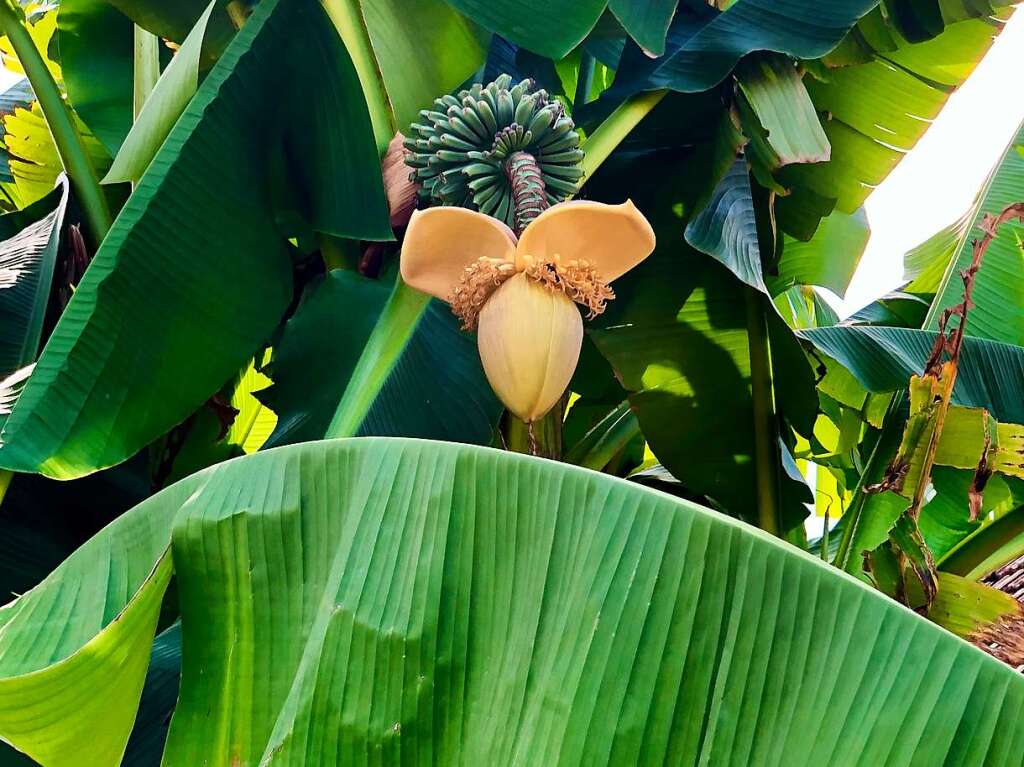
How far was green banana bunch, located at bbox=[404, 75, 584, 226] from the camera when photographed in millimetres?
952

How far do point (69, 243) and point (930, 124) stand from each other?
130 cm

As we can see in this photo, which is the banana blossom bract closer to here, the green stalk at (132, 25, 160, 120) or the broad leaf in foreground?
the broad leaf in foreground

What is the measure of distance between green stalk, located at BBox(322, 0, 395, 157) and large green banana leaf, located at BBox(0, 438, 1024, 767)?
60 cm

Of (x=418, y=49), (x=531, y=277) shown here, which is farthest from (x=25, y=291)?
(x=531, y=277)

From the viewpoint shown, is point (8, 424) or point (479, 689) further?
point (8, 424)

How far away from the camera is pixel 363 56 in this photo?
114 cm

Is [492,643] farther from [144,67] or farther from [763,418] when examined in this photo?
[144,67]

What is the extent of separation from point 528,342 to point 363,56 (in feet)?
1.83

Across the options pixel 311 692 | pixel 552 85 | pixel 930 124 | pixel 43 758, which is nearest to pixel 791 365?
pixel 930 124

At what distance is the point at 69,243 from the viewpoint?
133 cm

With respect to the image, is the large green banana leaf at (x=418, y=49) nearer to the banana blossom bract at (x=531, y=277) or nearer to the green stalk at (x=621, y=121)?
the green stalk at (x=621, y=121)

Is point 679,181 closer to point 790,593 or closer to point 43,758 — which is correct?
point 790,593

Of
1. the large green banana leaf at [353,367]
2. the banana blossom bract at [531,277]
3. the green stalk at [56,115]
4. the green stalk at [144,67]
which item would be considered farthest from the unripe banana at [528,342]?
the green stalk at [144,67]

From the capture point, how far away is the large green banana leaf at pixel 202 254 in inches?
36.1
